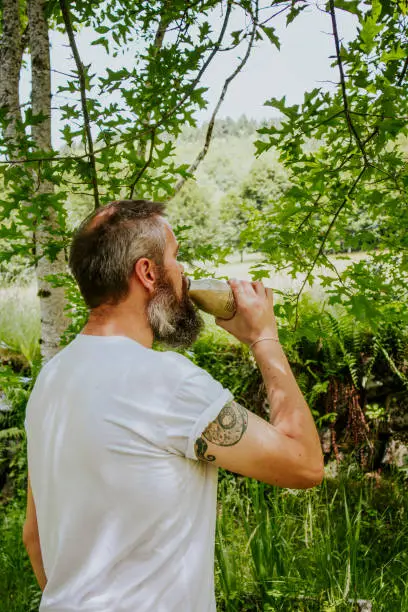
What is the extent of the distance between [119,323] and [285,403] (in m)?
0.47

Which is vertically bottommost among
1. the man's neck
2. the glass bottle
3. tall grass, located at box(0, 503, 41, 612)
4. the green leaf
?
tall grass, located at box(0, 503, 41, 612)

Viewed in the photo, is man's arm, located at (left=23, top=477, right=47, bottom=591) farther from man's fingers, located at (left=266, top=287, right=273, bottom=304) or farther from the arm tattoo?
man's fingers, located at (left=266, top=287, right=273, bottom=304)

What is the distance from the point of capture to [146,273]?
4.36ft

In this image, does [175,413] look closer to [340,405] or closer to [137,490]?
[137,490]

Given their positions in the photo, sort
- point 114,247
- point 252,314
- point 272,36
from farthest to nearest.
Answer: point 272,36 < point 252,314 < point 114,247

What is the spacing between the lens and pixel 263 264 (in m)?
2.64

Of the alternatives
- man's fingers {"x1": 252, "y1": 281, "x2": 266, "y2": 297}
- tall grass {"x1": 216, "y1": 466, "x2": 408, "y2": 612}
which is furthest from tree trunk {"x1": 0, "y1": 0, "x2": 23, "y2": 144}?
tall grass {"x1": 216, "y1": 466, "x2": 408, "y2": 612}

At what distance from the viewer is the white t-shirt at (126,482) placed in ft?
3.47

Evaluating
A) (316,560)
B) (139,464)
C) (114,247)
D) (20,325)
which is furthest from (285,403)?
(20,325)

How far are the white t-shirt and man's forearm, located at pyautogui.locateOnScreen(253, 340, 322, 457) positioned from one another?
15 cm

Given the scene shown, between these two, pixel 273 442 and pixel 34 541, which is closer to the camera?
pixel 273 442

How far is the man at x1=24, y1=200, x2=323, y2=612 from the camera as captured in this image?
1062 mm

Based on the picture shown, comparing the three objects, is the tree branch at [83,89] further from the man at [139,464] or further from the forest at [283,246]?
the man at [139,464]

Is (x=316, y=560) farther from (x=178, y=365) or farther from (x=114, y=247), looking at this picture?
(x=114, y=247)
